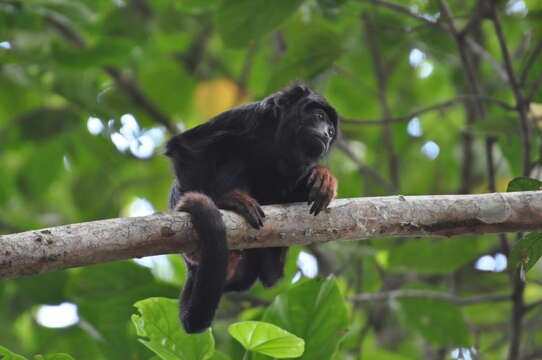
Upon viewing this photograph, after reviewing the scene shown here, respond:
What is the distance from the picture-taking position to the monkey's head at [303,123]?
3.40 metres

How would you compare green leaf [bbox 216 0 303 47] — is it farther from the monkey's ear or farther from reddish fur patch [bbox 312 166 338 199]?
reddish fur patch [bbox 312 166 338 199]

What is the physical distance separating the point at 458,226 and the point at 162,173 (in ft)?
12.5

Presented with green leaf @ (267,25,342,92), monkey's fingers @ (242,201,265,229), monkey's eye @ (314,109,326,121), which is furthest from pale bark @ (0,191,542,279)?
green leaf @ (267,25,342,92)

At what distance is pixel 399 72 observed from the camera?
5844mm

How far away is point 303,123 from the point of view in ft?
11.5

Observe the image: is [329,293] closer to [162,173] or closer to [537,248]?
[537,248]

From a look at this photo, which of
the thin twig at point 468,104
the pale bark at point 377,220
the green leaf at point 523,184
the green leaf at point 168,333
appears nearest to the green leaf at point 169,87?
the thin twig at point 468,104

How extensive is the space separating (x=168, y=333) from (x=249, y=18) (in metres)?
1.92

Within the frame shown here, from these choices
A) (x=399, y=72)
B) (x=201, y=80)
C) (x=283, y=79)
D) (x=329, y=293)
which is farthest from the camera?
(x=201, y=80)

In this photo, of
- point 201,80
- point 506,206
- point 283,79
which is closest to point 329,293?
point 506,206

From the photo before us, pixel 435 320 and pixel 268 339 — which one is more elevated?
pixel 435 320

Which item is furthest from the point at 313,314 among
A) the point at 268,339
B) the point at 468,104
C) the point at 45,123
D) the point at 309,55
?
the point at 45,123

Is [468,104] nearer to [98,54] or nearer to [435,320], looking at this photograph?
[435,320]

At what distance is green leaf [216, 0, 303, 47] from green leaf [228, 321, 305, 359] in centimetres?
187
